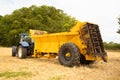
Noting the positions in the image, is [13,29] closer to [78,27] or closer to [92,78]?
[78,27]

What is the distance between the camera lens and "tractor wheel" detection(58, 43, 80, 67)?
13836 mm

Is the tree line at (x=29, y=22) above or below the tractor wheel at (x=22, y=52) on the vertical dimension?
above

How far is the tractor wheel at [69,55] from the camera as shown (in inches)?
545

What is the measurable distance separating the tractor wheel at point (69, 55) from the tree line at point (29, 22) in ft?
134

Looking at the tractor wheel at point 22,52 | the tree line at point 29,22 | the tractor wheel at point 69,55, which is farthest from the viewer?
the tree line at point 29,22

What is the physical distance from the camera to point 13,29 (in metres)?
59.3

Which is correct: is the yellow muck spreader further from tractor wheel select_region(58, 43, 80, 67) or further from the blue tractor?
the blue tractor

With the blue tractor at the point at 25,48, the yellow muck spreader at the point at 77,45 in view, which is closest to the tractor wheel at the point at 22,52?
the blue tractor at the point at 25,48

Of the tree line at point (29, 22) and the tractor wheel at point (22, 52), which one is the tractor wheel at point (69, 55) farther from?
the tree line at point (29, 22)

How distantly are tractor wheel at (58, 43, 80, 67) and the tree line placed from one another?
4080 centimetres

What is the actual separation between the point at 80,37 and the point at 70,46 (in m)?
0.67

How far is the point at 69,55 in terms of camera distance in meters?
14.4

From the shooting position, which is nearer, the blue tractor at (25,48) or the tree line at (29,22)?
the blue tractor at (25,48)

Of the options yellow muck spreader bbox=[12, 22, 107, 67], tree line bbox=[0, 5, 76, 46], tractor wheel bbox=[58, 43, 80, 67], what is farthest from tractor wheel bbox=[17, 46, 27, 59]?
tree line bbox=[0, 5, 76, 46]
